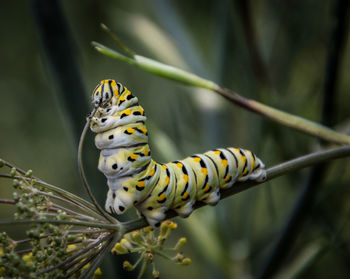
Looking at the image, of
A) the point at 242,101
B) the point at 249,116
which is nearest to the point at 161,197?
the point at 242,101

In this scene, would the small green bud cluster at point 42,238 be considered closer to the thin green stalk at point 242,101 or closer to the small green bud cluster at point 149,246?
the small green bud cluster at point 149,246

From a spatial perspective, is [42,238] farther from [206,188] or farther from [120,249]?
[206,188]

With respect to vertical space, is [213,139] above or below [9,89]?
below

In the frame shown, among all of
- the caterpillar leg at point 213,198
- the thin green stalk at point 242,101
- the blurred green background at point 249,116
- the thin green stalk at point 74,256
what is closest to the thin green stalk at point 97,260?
the thin green stalk at point 74,256

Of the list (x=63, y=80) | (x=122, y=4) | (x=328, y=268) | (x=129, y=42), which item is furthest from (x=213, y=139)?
(x=122, y=4)

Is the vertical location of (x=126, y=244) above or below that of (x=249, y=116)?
below

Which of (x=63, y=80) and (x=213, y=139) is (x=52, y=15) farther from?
(x=213, y=139)

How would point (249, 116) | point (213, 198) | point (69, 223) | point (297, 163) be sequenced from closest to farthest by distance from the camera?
point (69, 223) < point (297, 163) < point (213, 198) < point (249, 116)
